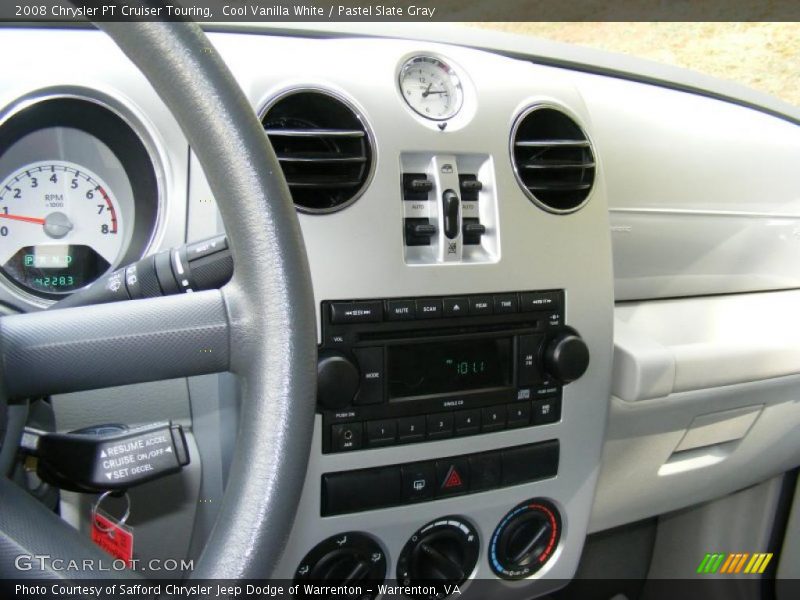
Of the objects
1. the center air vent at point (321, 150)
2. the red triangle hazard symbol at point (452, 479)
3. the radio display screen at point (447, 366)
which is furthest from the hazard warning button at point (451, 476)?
the center air vent at point (321, 150)

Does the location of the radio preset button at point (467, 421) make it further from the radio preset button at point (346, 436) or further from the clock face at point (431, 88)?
the clock face at point (431, 88)

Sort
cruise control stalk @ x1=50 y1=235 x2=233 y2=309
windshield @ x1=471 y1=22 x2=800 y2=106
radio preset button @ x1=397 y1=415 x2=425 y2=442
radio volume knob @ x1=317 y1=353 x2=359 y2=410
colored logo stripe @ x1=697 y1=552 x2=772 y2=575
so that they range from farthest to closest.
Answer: colored logo stripe @ x1=697 y1=552 x2=772 y2=575, windshield @ x1=471 y1=22 x2=800 y2=106, radio preset button @ x1=397 y1=415 x2=425 y2=442, radio volume knob @ x1=317 y1=353 x2=359 y2=410, cruise control stalk @ x1=50 y1=235 x2=233 y2=309

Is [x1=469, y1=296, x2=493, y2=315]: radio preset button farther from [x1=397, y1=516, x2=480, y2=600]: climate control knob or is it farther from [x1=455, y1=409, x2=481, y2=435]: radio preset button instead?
[x1=397, y1=516, x2=480, y2=600]: climate control knob

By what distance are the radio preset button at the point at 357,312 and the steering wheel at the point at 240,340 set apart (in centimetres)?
Answer: 25

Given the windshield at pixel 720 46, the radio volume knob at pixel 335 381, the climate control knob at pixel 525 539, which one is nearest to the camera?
the radio volume knob at pixel 335 381

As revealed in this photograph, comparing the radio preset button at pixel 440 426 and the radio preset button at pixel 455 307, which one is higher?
the radio preset button at pixel 455 307

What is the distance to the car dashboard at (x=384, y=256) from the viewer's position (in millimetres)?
864

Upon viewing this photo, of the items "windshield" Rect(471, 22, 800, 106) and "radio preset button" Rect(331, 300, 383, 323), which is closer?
"radio preset button" Rect(331, 300, 383, 323)

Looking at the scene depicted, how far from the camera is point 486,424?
960mm

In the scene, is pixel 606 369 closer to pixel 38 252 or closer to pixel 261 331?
pixel 261 331

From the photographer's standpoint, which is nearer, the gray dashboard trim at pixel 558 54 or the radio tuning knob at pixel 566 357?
the radio tuning knob at pixel 566 357

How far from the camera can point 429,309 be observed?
2.94 feet

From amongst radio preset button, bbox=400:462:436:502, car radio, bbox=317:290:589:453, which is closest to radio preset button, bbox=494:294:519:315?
car radio, bbox=317:290:589:453

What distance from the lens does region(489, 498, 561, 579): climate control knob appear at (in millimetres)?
A: 1037
